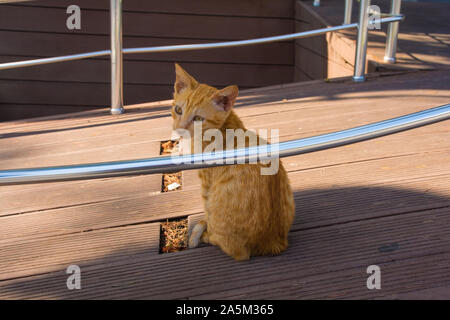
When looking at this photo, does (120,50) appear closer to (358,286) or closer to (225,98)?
(225,98)

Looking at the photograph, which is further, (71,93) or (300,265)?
(71,93)

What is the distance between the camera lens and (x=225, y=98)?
1.56 metres

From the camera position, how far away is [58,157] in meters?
2.47

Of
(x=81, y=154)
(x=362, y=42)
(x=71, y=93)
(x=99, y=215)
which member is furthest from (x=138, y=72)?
(x=99, y=215)

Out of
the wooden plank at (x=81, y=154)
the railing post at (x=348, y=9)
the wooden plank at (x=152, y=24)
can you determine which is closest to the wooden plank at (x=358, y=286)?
the wooden plank at (x=81, y=154)

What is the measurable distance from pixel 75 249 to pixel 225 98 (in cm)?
70

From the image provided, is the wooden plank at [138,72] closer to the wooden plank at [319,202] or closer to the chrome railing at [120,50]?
the chrome railing at [120,50]

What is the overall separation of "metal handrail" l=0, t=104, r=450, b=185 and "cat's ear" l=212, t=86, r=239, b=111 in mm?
475

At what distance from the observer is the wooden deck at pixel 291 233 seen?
1.35 m

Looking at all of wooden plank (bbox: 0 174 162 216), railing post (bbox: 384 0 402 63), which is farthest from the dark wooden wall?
wooden plank (bbox: 0 174 162 216)

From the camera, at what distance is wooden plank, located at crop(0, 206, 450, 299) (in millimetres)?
1338

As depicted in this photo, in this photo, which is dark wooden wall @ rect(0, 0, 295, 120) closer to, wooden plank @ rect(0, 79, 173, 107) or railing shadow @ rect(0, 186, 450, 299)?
wooden plank @ rect(0, 79, 173, 107)

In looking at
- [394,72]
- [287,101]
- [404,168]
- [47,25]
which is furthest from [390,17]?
[47,25]

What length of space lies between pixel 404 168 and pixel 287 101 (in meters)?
1.21
